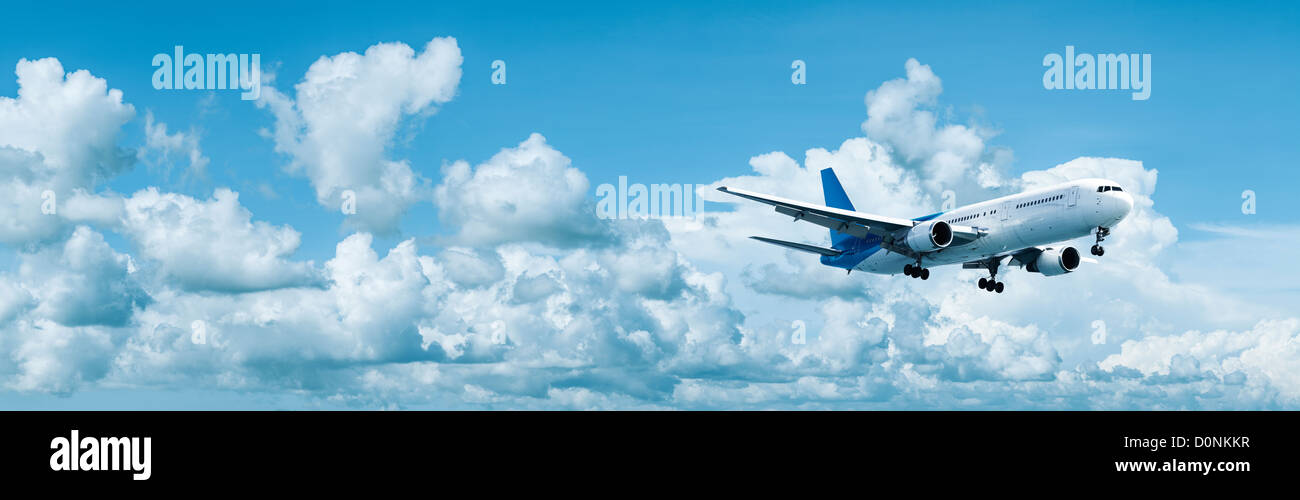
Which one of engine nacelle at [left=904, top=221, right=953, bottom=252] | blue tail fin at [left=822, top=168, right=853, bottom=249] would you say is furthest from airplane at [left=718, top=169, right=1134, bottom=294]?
blue tail fin at [left=822, top=168, right=853, bottom=249]

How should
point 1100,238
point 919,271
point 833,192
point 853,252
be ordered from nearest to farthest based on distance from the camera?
point 1100,238
point 919,271
point 853,252
point 833,192

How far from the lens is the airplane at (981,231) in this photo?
65.4 m

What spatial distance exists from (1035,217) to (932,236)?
7534 millimetres

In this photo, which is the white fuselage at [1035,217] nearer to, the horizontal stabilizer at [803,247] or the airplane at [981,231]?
the airplane at [981,231]

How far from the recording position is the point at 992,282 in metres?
83.4

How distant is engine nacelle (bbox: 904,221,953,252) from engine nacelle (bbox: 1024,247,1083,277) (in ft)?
33.2

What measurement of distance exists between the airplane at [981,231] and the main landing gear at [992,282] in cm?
8

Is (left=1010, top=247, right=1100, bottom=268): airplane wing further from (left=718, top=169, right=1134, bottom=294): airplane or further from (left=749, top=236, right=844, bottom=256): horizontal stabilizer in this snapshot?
(left=749, top=236, right=844, bottom=256): horizontal stabilizer

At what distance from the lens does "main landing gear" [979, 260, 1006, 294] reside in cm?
8294

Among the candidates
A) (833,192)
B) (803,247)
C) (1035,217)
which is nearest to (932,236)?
(1035,217)

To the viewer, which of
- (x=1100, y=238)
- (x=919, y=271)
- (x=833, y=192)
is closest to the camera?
(x=1100, y=238)

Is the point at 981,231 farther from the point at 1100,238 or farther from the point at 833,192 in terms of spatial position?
the point at 833,192
